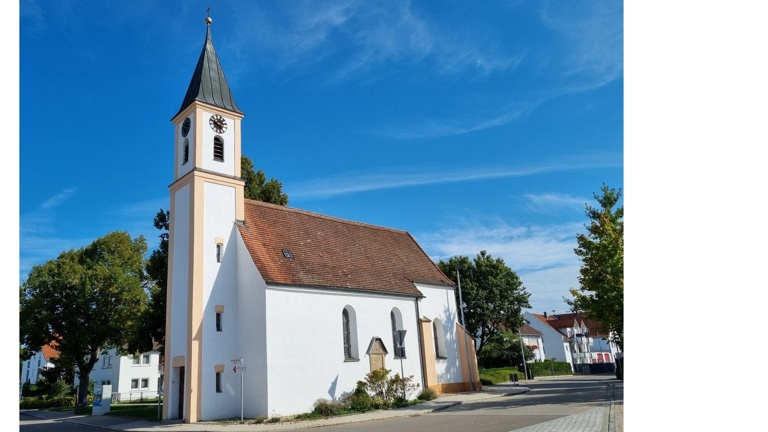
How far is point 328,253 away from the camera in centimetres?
2639

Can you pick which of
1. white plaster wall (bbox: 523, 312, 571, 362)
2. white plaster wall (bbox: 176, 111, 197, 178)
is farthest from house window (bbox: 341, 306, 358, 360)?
white plaster wall (bbox: 523, 312, 571, 362)

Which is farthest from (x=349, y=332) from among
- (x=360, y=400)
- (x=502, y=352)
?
(x=502, y=352)

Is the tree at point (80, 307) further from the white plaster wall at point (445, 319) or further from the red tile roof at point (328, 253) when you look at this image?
the white plaster wall at point (445, 319)

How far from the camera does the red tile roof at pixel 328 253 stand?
2312 cm

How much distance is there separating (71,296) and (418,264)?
78.0 feet

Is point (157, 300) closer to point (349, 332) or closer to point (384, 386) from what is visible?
point (349, 332)

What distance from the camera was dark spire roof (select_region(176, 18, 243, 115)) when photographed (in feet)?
81.3

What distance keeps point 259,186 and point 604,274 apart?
21539 mm

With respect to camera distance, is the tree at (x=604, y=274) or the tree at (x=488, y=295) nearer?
the tree at (x=604, y=274)

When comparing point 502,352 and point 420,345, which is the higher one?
point 420,345

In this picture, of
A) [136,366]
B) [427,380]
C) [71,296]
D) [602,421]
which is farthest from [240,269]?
[136,366]

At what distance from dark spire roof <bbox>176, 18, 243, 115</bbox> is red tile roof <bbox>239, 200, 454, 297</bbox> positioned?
5.28m

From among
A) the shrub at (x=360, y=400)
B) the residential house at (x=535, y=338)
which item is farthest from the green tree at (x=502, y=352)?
the shrub at (x=360, y=400)

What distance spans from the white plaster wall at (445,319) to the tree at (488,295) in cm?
1080
